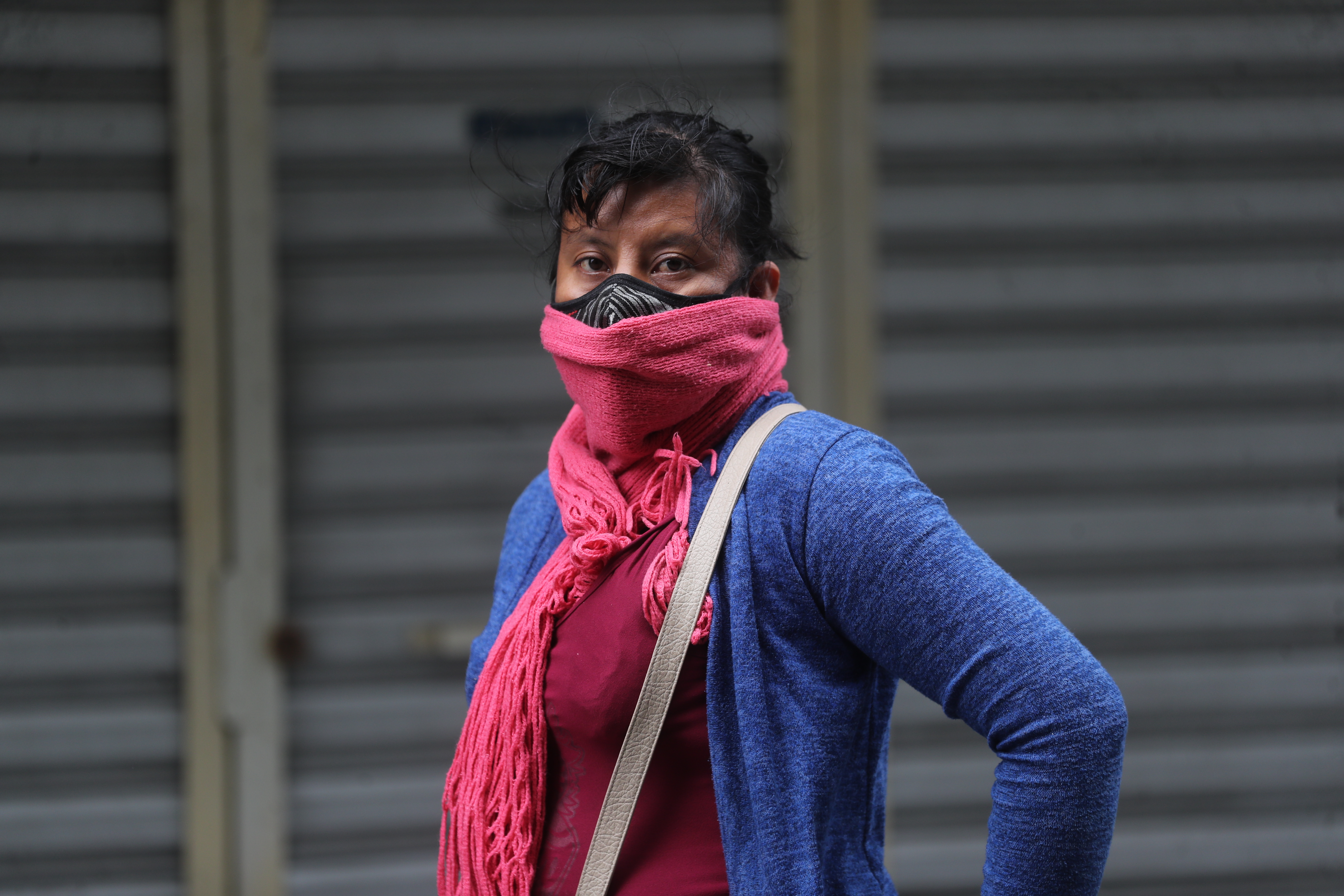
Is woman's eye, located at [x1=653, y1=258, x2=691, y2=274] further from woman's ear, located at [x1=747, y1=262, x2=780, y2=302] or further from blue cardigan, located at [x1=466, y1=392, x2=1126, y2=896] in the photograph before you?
blue cardigan, located at [x1=466, y1=392, x2=1126, y2=896]

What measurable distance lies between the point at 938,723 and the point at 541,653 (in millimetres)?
2267

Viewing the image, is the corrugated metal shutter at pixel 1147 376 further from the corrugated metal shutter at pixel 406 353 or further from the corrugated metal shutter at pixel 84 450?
the corrugated metal shutter at pixel 84 450

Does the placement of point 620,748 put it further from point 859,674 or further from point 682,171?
point 682,171

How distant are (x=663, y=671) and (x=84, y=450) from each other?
2.62 m

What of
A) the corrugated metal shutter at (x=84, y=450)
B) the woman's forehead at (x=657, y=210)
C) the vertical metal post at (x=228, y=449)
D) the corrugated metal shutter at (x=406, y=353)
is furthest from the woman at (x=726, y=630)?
the corrugated metal shutter at (x=84, y=450)

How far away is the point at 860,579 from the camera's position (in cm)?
108

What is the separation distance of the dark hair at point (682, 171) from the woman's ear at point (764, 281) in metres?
0.01

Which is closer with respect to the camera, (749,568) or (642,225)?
(749,568)

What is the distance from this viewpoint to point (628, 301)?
1.24 metres

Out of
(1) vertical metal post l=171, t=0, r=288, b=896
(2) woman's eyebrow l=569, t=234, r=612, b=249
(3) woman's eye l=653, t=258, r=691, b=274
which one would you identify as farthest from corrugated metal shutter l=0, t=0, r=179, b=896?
(3) woman's eye l=653, t=258, r=691, b=274

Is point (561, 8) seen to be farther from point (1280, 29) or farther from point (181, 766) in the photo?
point (181, 766)

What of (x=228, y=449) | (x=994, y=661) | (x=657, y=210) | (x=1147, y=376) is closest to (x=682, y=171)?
(x=657, y=210)

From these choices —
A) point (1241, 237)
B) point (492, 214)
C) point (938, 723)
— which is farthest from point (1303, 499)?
point (492, 214)

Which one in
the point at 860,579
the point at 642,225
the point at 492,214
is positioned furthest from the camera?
the point at 492,214
